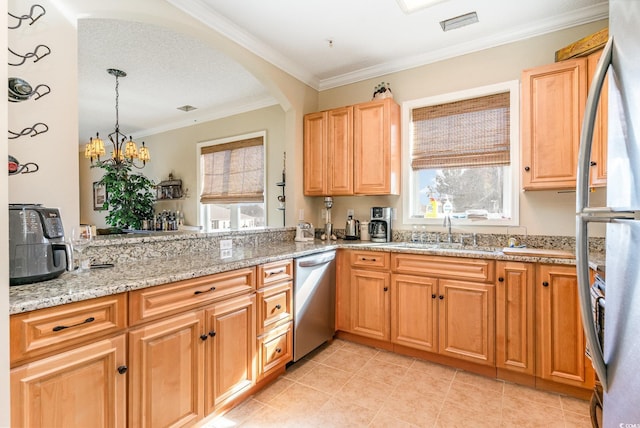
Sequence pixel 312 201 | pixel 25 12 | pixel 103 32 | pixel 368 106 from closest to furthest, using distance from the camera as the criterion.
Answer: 1. pixel 25 12
2. pixel 103 32
3. pixel 368 106
4. pixel 312 201

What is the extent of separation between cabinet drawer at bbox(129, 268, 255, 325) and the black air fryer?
355 millimetres

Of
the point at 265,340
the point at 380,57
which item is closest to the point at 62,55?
the point at 265,340

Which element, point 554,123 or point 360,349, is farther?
point 360,349

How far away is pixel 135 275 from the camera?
5.00ft

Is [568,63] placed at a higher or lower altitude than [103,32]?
lower

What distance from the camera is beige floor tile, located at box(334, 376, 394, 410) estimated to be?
204 centimetres

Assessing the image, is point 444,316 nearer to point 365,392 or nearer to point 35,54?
point 365,392

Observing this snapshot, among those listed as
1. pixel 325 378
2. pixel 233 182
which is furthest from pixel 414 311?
pixel 233 182

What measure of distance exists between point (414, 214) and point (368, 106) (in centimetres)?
117

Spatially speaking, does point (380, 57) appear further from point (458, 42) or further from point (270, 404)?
point (270, 404)

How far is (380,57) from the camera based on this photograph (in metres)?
3.13

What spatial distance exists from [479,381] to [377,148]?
6.87ft

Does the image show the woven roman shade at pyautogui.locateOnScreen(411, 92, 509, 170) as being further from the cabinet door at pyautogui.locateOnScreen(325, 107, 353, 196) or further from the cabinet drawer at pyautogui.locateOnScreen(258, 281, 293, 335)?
the cabinet drawer at pyautogui.locateOnScreen(258, 281, 293, 335)

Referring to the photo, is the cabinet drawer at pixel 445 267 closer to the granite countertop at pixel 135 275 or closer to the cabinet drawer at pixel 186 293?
the granite countertop at pixel 135 275
